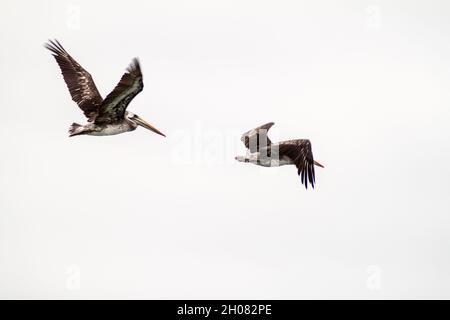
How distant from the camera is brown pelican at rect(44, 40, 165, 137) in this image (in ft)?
97.8

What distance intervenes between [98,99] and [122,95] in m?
2.65

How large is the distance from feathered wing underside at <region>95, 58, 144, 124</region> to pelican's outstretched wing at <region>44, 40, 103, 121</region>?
0.63m

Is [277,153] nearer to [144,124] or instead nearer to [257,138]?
[257,138]

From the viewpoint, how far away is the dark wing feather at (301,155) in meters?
32.5

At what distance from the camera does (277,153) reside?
109 feet

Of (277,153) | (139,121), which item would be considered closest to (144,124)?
(139,121)

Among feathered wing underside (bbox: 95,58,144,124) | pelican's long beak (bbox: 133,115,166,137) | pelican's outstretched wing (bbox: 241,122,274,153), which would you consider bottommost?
pelican's outstretched wing (bbox: 241,122,274,153)

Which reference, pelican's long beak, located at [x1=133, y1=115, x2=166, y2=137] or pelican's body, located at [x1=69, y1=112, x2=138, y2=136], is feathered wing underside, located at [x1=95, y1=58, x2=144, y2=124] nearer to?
pelican's body, located at [x1=69, y1=112, x2=138, y2=136]

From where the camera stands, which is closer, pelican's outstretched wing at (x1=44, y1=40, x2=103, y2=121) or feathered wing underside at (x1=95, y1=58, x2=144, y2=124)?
feathered wing underside at (x1=95, y1=58, x2=144, y2=124)

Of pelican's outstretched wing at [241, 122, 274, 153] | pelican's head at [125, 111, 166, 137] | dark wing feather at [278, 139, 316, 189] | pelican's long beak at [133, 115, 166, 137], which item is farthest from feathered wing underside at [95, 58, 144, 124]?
dark wing feather at [278, 139, 316, 189]
